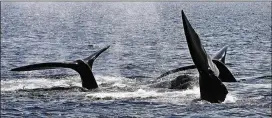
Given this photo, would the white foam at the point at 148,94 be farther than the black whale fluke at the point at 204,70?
Yes

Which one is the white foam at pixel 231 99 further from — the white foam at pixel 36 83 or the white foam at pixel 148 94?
the white foam at pixel 36 83

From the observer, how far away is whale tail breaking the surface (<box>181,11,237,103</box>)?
784 inches

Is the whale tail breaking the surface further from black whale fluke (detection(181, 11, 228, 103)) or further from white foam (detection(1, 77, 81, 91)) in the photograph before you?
white foam (detection(1, 77, 81, 91))

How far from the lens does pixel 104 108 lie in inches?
959

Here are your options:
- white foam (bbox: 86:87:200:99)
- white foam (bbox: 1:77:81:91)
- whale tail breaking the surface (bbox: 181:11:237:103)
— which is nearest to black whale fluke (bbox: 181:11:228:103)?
whale tail breaking the surface (bbox: 181:11:237:103)

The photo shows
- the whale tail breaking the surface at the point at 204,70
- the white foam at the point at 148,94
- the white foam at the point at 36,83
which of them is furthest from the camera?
the white foam at the point at 36,83

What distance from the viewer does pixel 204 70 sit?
70.1ft

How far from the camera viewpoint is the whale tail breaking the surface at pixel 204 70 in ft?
65.3

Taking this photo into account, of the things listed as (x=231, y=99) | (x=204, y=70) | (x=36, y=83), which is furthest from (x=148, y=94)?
(x=36, y=83)

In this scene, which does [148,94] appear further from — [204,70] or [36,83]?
[36,83]

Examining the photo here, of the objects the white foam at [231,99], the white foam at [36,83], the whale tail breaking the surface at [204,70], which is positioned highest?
the whale tail breaking the surface at [204,70]

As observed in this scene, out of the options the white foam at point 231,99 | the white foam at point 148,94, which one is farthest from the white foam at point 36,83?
the white foam at point 231,99

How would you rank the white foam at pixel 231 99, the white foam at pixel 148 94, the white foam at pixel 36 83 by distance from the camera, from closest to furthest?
the white foam at pixel 231 99 → the white foam at pixel 148 94 → the white foam at pixel 36 83

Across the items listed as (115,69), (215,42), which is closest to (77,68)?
(115,69)
